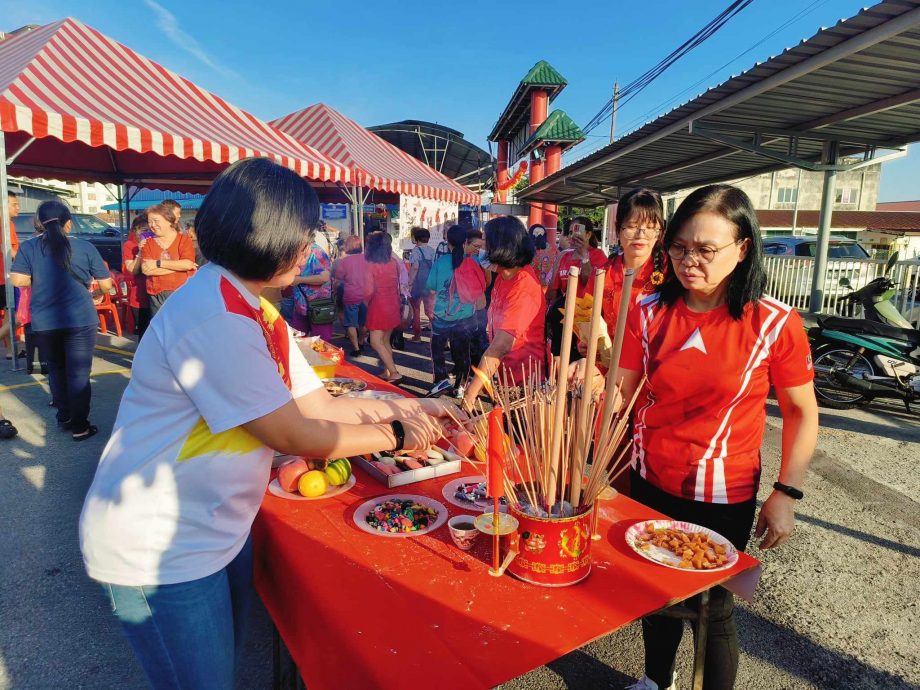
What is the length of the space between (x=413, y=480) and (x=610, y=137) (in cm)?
3031

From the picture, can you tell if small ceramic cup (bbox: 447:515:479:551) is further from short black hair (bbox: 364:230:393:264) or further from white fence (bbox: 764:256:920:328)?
white fence (bbox: 764:256:920:328)

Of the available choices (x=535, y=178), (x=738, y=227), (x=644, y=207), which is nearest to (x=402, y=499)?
(x=738, y=227)

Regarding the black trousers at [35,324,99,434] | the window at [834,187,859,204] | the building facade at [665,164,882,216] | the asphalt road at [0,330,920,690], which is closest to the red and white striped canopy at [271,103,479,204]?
the black trousers at [35,324,99,434]

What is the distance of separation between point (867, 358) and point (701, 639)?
17.1 ft

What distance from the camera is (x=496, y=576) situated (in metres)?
1.37

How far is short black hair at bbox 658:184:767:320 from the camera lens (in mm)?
1583

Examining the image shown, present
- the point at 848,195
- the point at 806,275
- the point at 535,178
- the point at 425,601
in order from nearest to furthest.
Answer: the point at 425,601 → the point at 806,275 → the point at 535,178 → the point at 848,195

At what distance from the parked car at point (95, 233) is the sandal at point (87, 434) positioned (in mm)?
7346

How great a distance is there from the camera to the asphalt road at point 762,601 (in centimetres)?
216

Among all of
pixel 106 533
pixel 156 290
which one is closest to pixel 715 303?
pixel 106 533

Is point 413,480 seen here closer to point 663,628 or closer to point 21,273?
point 663,628

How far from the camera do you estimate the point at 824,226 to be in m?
6.39

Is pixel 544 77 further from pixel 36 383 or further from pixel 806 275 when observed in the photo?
pixel 36 383

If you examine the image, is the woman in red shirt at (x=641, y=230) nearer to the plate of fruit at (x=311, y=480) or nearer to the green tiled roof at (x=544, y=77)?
the plate of fruit at (x=311, y=480)
